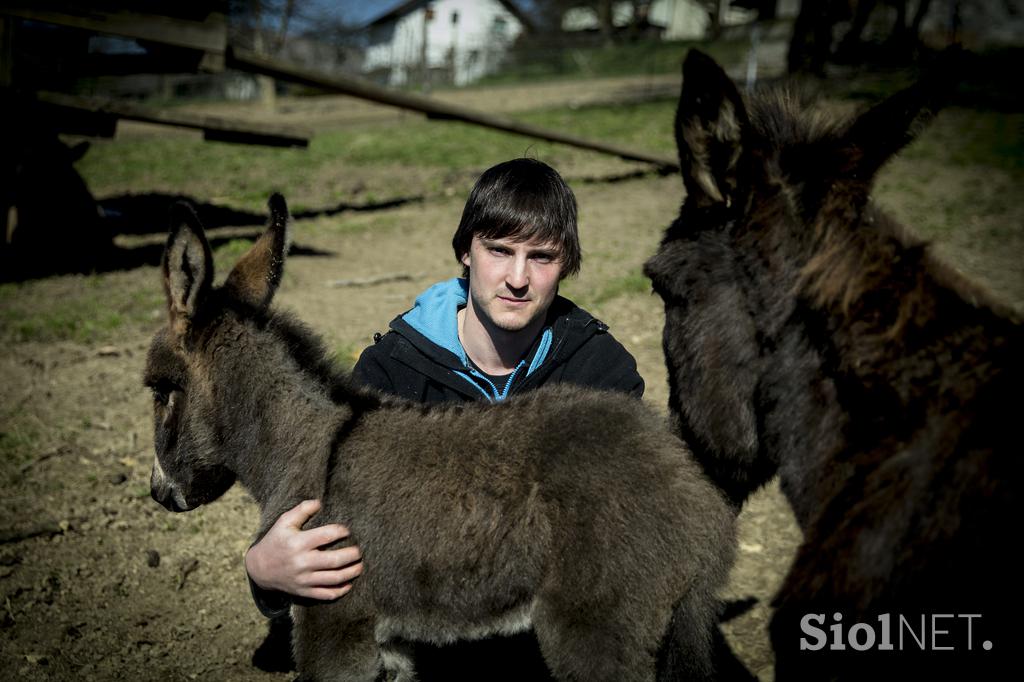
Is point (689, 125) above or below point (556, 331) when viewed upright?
above

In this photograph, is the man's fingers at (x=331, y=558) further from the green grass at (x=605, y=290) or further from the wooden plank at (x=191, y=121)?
the wooden plank at (x=191, y=121)

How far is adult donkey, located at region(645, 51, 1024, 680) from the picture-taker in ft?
5.79

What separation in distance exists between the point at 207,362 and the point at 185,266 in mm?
399

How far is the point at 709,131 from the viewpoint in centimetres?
216

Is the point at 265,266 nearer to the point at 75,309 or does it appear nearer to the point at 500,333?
the point at 500,333

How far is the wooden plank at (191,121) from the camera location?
901 cm

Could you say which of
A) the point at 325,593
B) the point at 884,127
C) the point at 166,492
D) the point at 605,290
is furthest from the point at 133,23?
the point at 884,127

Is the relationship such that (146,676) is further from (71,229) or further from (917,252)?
(71,229)

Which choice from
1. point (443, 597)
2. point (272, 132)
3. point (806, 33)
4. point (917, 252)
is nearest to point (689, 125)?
point (917, 252)

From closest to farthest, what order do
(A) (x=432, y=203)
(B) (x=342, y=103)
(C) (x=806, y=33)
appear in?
1. (C) (x=806, y=33)
2. (A) (x=432, y=203)
3. (B) (x=342, y=103)

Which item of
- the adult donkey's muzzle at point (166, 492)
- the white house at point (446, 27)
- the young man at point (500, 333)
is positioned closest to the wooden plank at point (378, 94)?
the young man at point (500, 333)

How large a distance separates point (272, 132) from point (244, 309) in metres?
7.65

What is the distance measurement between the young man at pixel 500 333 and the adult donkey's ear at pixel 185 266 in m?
0.93

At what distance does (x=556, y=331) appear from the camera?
357 cm
